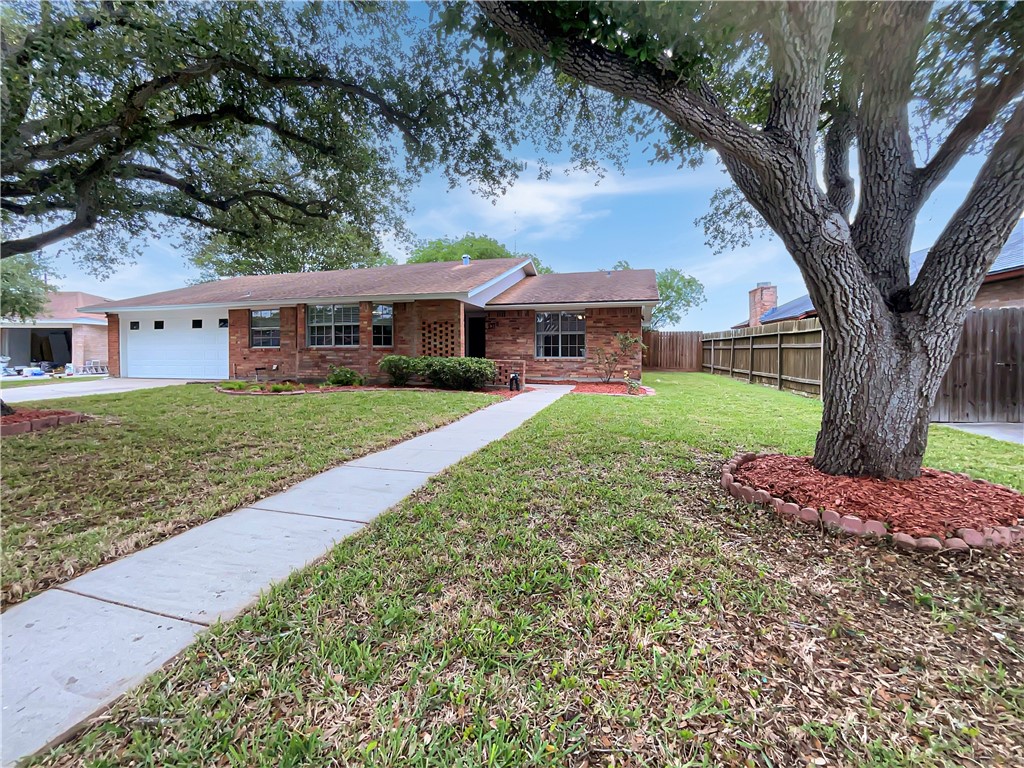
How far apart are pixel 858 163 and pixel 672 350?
1936 centimetres

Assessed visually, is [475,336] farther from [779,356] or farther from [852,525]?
[852,525]

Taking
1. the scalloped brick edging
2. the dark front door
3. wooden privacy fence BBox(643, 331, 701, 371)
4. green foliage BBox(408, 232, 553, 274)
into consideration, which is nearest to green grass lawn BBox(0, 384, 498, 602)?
the scalloped brick edging

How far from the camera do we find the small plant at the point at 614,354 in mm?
13852

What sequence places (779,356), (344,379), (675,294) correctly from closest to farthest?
(779,356), (344,379), (675,294)

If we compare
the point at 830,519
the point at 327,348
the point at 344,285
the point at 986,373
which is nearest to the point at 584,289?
the point at 344,285

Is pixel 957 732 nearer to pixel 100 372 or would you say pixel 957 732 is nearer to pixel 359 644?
pixel 359 644

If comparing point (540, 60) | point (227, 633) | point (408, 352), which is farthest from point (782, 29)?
point (408, 352)

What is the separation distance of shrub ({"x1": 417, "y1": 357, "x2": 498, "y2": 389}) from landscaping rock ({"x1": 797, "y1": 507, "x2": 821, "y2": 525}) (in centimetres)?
942

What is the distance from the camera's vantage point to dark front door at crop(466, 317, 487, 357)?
17062 millimetres

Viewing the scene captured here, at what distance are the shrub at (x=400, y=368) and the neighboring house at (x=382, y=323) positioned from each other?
1.53m

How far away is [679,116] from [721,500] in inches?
123

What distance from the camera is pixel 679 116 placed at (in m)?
3.63

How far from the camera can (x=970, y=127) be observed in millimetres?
3605

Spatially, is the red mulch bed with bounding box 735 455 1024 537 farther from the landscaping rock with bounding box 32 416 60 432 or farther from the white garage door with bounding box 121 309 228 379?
the white garage door with bounding box 121 309 228 379
